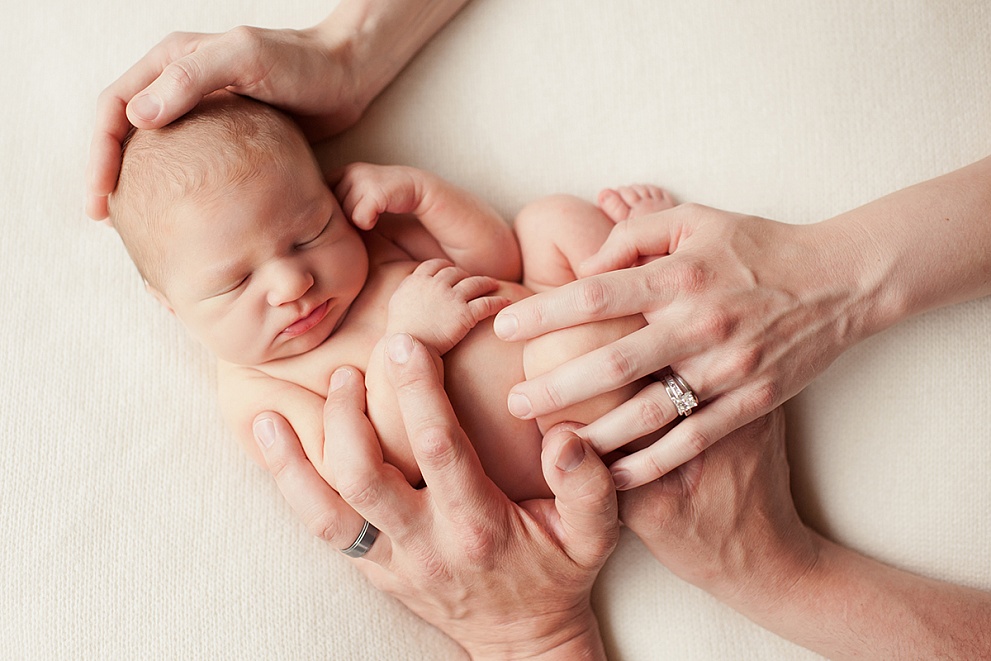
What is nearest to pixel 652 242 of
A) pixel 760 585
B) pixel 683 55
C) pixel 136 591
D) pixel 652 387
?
pixel 652 387

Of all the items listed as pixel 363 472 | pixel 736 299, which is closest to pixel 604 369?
pixel 736 299

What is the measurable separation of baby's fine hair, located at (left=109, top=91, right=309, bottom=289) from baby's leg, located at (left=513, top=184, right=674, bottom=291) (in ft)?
1.55

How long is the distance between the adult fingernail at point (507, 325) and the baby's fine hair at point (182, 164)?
17.1 inches

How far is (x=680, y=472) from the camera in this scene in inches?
51.6

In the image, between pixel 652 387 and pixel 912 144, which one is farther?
pixel 912 144

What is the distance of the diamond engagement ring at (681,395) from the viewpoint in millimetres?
1199

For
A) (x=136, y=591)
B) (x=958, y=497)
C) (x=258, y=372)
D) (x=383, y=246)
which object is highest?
(x=383, y=246)

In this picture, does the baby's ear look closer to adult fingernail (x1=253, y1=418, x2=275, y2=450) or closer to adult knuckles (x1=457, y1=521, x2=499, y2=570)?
adult fingernail (x1=253, y1=418, x2=275, y2=450)

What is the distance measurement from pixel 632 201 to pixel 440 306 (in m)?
0.45

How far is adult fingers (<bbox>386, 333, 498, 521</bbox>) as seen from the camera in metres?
1.17

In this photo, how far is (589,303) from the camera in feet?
3.84

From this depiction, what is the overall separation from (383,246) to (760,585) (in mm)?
905

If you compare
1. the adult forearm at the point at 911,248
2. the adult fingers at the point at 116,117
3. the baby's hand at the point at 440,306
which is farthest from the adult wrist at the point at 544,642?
the adult fingers at the point at 116,117

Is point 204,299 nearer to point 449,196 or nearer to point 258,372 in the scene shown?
point 258,372
